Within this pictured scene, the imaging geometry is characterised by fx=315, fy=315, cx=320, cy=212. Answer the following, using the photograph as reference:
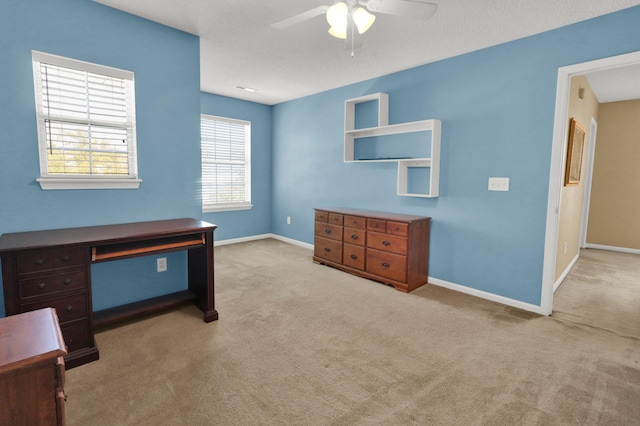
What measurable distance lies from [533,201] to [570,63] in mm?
1211

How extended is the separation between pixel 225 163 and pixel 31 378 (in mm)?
4806

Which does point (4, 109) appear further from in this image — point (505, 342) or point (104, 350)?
point (505, 342)

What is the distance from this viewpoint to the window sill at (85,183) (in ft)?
7.85

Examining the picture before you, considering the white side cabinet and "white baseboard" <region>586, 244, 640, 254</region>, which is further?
"white baseboard" <region>586, 244, 640, 254</region>

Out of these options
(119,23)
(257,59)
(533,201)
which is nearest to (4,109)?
(119,23)

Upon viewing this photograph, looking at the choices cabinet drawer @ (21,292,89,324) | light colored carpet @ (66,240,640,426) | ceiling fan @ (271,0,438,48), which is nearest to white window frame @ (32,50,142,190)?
cabinet drawer @ (21,292,89,324)

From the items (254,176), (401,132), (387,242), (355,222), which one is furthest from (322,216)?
(254,176)

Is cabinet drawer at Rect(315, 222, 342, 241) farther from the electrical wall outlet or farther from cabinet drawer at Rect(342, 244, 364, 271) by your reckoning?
the electrical wall outlet

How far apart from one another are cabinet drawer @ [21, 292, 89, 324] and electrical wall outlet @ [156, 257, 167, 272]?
0.80 meters

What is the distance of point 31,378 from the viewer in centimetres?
Answer: 98

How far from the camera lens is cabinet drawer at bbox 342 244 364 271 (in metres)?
3.93

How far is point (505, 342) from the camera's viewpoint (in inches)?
96.6

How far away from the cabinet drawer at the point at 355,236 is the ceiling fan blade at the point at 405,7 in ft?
7.96

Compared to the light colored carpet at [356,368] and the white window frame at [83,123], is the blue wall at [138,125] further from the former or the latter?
the light colored carpet at [356,368]
